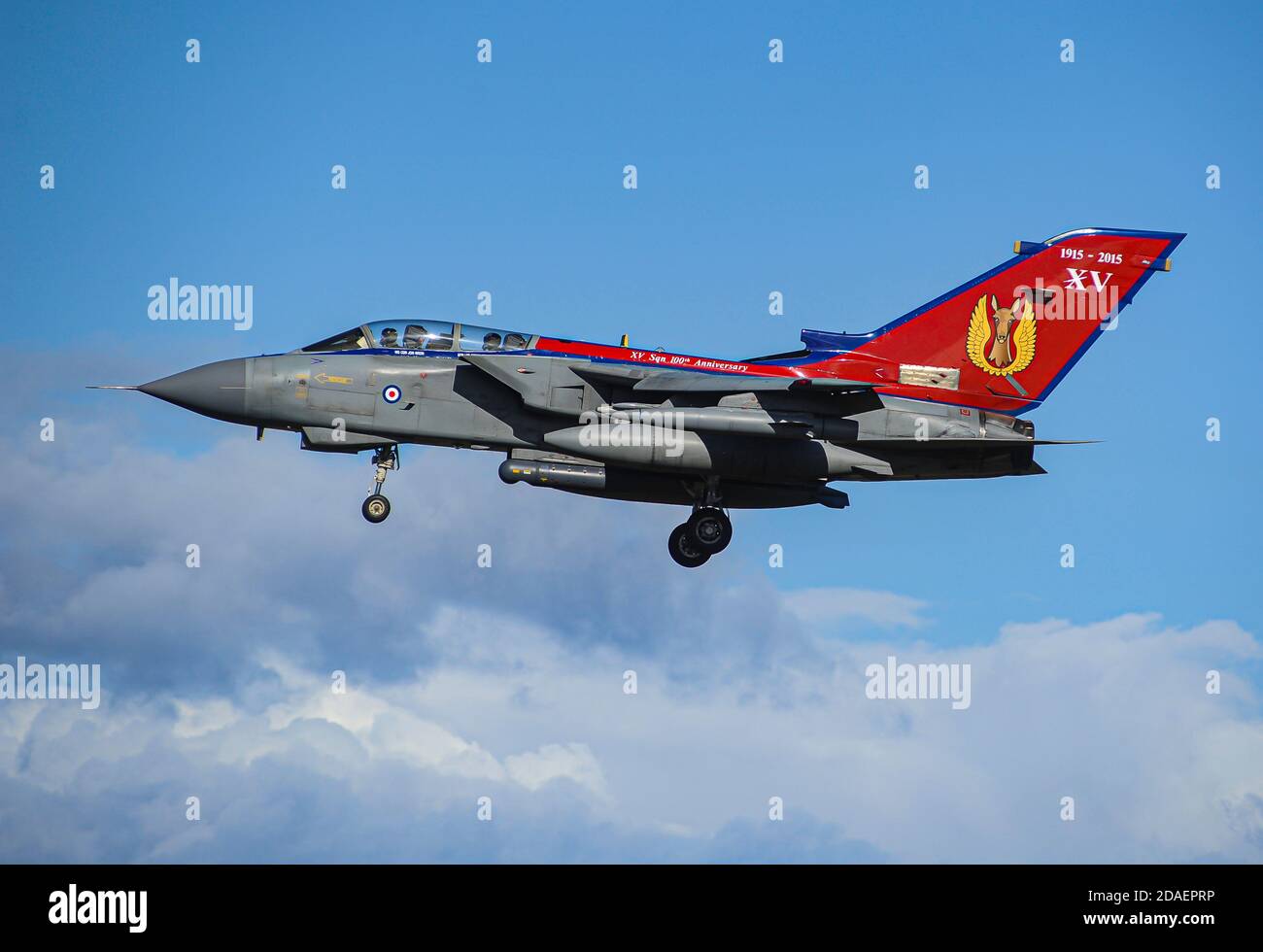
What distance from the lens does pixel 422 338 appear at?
92.6 feet

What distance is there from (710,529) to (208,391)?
28.5ft

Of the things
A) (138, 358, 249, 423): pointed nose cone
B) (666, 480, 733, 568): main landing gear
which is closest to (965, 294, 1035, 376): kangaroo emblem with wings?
(666, 480, 733, 568): main landing gear

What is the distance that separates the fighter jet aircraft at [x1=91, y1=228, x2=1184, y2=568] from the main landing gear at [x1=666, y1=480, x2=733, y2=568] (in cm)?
3

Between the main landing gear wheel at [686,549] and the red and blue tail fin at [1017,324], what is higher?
the red and blue tail fin at [1017,324]

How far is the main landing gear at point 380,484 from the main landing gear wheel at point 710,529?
522 cm

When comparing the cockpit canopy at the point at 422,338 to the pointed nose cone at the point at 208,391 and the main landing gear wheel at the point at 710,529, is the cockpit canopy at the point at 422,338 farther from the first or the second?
the main landing gear wheel at the point at 710,529

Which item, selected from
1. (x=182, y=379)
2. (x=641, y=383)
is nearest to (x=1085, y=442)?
(x=641, y=383)

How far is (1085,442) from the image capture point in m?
27.5

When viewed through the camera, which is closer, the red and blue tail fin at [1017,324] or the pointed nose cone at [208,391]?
the pointed nose cone at [208,391]

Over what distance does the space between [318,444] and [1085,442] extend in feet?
41.0

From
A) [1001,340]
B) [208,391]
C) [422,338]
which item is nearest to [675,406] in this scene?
[422,338]

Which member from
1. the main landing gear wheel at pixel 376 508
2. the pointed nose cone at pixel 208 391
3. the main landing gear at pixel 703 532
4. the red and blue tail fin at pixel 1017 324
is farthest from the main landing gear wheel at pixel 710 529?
the pointed nose cone at pixel 208 391

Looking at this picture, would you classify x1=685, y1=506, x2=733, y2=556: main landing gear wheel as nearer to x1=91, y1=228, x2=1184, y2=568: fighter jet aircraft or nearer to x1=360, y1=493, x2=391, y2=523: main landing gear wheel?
x1=91, y1=228, x2=1184, y2=568: fighter jet aircraft

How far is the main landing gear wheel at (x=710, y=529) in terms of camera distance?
29.1 meters
